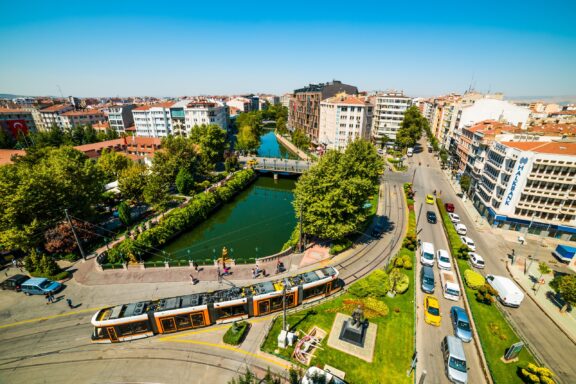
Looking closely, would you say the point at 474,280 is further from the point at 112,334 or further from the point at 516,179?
the point at 112,334

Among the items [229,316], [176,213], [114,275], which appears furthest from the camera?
[176,213]

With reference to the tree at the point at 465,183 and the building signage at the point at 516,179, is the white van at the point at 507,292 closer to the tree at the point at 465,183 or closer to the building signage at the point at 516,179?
the building signage at the point at 516,179

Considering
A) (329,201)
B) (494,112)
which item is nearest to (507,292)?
(329,201)

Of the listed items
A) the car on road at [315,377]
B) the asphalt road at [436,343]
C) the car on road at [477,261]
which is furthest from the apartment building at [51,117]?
the car on road at [477,261]

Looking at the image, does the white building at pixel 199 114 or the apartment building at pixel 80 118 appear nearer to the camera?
the white building at pixel 199 114

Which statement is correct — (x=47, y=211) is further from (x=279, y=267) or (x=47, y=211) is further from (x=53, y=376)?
(x=279, y=267)

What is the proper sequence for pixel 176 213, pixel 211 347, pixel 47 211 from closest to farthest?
pixel 211 347, pixel 47 211, pixel 176 213

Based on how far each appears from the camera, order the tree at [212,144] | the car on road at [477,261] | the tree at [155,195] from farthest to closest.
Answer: the tree at [212,144] → the tree at [155,195] → the car on road at [477,261]

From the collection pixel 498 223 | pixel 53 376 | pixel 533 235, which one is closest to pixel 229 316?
pixel 53 376
